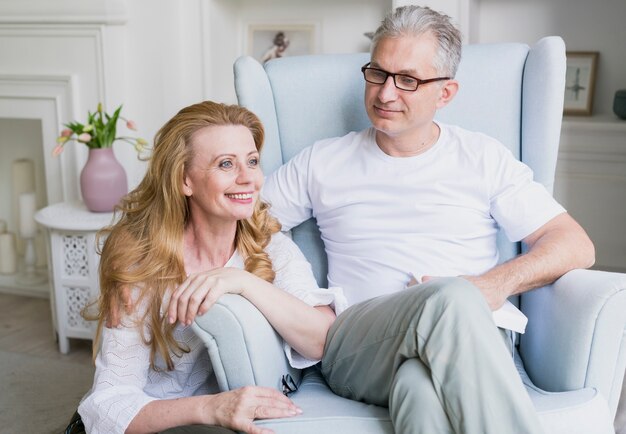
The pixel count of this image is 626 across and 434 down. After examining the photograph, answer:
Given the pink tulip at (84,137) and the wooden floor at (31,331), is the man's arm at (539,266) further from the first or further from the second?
the wooden floor at (31,331)

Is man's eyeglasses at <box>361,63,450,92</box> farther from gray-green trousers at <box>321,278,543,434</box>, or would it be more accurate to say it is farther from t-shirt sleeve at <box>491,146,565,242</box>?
gray-green trousers at <box>321,278,543,434</box>

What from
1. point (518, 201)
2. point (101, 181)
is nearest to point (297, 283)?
point (518, 201)

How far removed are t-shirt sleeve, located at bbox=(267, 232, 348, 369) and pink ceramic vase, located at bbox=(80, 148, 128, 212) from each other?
118 cm

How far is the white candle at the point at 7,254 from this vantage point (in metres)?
3.49

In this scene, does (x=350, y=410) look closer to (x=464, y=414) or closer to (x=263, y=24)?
(x=464, y=414)

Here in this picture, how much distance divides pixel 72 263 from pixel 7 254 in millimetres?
823

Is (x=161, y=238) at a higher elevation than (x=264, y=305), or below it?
higher

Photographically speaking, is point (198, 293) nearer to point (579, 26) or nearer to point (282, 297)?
point (282, 297)

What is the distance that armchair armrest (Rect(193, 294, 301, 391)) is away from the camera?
1.44m

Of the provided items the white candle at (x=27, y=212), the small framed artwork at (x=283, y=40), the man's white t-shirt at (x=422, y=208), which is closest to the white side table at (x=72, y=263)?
the white candle at (x=27, y=212)

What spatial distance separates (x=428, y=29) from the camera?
1834 millimetres

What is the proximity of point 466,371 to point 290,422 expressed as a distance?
33cm

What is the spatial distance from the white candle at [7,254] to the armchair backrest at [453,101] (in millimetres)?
1857

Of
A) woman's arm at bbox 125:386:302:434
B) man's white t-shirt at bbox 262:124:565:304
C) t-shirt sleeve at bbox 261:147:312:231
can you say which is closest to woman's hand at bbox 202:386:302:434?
woman's arm at bbox 125:386:302:434
